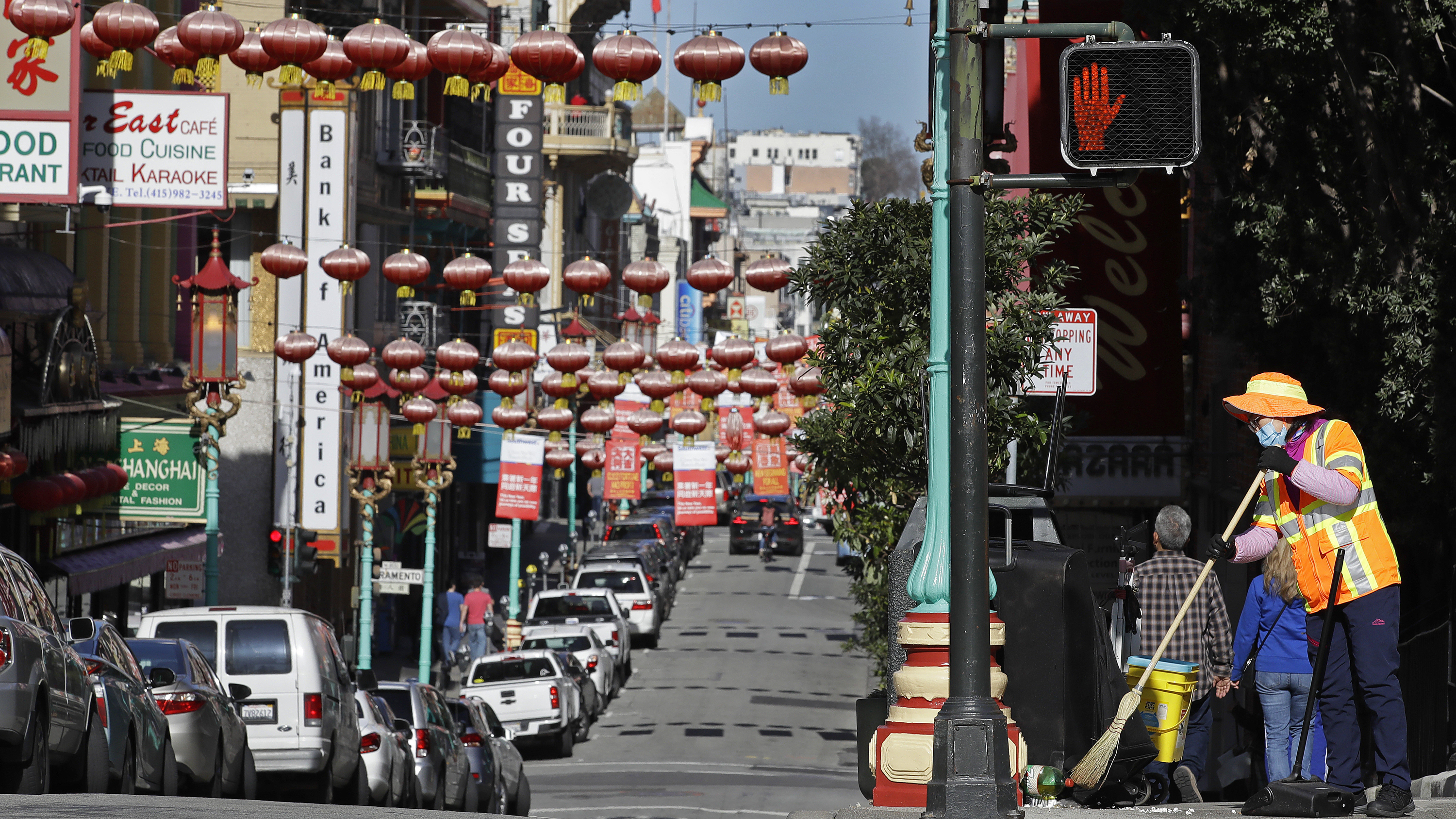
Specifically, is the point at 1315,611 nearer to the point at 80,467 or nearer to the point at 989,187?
the point at 989,187

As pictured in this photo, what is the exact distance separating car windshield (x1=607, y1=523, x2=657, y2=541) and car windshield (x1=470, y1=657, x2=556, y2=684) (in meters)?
27.6

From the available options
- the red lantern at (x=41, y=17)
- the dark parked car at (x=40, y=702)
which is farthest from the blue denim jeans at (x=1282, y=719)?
the red lantern at (x=41, y=17)

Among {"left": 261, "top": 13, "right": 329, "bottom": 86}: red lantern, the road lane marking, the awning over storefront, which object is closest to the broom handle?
{"left": 261, "top": 13, "right": 329, "bottom": 86}: red lantern

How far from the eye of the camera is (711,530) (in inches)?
3450

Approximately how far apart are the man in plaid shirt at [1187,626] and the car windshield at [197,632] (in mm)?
9053

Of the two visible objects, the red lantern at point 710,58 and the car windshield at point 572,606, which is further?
the car windshield at point 572,606

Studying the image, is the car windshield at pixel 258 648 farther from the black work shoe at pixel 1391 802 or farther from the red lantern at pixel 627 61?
the black work shoe at pixel 1391 802

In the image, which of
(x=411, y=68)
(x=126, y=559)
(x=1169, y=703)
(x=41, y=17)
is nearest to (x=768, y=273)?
(x=411, y=68)

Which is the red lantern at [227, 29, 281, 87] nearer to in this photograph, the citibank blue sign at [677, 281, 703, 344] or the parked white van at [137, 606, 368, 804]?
the parked white van at [137, 606, 368, 804]

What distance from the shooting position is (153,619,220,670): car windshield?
15922 mm

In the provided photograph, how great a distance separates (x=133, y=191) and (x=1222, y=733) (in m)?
13.6

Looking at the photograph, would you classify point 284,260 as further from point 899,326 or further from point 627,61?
point 899,326

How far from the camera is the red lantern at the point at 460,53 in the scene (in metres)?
14.7

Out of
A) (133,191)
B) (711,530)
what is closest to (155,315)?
(133,191)
